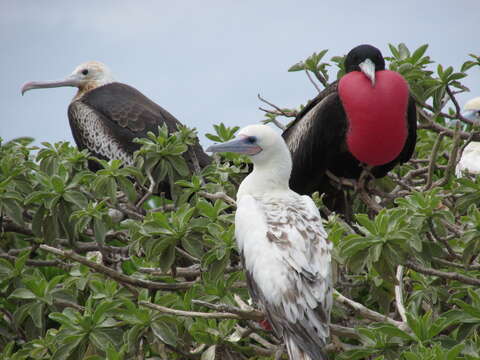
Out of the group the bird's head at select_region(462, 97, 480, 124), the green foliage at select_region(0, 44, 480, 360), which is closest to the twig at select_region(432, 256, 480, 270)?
the green foliage at select_region(0, 44, 480, 360)

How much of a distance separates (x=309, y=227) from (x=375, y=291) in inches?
25.9

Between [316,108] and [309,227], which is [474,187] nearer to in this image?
[309,227]

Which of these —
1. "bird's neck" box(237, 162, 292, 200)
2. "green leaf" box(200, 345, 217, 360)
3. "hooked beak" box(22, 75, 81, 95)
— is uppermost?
"bird's neck" box(237, 162, 292, 200)

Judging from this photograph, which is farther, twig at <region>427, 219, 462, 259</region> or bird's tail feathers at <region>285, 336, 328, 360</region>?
twig at <region>427, 219, 462, 259</region>

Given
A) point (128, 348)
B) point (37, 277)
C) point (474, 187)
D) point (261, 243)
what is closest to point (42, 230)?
point (37, 277)

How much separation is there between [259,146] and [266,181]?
15 centimetres

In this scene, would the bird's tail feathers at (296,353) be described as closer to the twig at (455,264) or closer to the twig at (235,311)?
the twig at (235,311)

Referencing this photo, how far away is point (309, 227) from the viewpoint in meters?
2.78

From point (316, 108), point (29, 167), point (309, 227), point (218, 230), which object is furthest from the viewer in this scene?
point (316, 108)

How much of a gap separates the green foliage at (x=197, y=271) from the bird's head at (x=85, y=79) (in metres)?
2.22

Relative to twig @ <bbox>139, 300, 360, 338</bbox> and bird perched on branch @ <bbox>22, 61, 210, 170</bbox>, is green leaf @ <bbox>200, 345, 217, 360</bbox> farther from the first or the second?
bird perched on branch @ <bbox>22, 61, 210, 170</bbox>

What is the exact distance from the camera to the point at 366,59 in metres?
4.20

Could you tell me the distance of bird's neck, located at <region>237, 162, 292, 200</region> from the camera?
306 centimetres

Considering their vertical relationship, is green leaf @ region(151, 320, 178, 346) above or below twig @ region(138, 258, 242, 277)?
below
